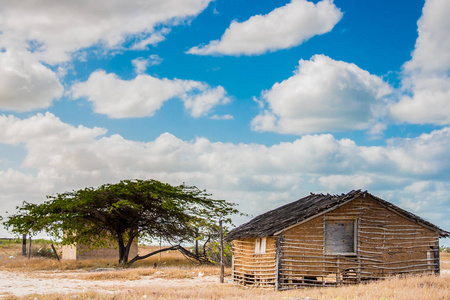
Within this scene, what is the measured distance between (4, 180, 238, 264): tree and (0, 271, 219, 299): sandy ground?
5406 mm

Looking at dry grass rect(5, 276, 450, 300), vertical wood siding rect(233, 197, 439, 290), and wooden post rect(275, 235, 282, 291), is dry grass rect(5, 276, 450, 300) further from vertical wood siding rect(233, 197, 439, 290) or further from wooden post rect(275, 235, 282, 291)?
vertical wood siding rect(233, 197, 439, 290)

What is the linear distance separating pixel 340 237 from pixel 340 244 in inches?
12.0

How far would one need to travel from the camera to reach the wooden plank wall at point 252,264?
69.0ft

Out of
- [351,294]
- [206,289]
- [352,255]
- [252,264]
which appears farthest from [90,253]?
[351,294]

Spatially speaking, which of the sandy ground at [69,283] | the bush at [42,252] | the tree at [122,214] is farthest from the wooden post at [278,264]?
the bush at [42,252]

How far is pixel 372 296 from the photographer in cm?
1534

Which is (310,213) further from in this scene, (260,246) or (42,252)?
(42,252)

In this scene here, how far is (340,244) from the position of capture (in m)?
21.0

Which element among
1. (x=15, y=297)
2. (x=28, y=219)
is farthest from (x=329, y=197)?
(x=28, y=219)

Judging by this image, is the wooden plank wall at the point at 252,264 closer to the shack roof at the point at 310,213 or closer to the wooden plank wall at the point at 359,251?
the shack roof at the point at 310,213

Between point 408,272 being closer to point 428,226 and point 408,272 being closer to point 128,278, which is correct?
point 428,226

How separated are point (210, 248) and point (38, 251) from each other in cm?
1848

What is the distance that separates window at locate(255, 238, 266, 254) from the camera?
21.9m

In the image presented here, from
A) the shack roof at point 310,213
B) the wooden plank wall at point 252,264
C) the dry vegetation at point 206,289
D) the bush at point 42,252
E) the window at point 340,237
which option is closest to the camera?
the dry vegetation at point 206,289
